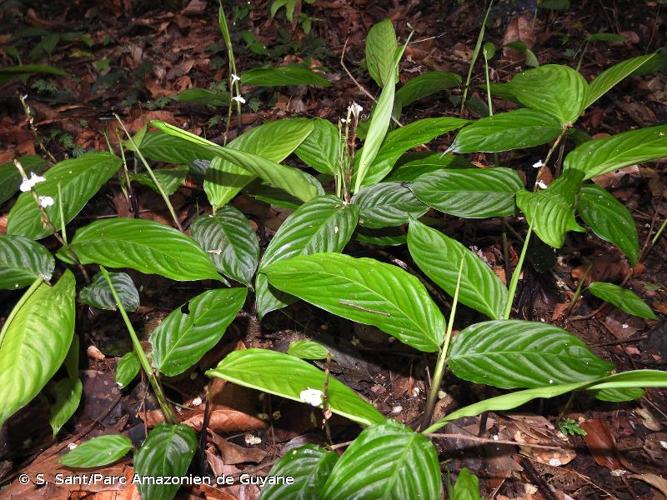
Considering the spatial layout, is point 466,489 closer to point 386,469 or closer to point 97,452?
point 386,469

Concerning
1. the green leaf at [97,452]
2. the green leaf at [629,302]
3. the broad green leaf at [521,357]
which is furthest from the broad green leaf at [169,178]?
the green leaf at [629,302]

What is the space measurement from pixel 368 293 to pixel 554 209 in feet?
1.77

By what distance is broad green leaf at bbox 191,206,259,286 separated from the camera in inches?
59.8

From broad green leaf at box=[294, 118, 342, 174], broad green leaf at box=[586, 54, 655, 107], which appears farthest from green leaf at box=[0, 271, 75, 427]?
broad green leaf at box=[586, 54, 655, 107]

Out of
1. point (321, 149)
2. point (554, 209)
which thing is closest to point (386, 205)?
point (321, 149)

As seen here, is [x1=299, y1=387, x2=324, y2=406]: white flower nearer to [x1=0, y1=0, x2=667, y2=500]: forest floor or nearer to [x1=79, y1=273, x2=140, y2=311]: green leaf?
[x1=0, y1=0, x2=667, y2=500]: forest floor

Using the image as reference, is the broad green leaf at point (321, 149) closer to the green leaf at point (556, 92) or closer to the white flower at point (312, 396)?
the green leaf at point (556, 92)

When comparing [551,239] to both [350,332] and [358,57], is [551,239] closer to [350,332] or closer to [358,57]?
[350,332]

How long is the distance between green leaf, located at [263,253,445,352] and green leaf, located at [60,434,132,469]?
656 millimetres

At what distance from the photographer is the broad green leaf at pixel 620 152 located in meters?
1.32

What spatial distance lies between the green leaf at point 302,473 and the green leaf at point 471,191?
29.9 inches

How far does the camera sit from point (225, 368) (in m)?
1.15

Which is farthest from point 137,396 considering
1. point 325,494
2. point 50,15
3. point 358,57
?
point 50,15

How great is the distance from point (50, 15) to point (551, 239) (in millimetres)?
4576
